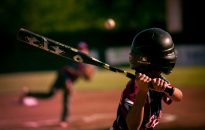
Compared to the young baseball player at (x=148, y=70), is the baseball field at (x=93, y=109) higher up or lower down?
higher up

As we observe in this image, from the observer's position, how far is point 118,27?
139 ft

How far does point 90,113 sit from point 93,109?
0.69 meters

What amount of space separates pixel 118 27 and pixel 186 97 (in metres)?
27.4

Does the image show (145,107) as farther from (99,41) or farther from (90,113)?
(99,41)

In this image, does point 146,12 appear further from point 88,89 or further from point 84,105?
point 84,105

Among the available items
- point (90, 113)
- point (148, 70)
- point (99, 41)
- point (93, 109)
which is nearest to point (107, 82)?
point (93, 109)

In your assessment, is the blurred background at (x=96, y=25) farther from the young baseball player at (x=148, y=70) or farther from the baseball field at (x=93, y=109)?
the young baseball player at (x=148, y=70)

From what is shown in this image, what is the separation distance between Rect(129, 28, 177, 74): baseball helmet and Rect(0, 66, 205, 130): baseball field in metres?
6.27

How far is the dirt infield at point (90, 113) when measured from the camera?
1107 centimetres

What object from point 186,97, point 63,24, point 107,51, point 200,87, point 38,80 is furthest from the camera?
point 63,24

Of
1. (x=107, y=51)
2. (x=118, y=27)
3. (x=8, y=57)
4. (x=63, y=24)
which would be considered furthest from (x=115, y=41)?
(x=63, y=24)

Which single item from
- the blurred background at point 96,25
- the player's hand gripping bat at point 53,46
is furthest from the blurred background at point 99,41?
the player's hand gripping bat at point 53,46

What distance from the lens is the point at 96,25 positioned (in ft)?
148

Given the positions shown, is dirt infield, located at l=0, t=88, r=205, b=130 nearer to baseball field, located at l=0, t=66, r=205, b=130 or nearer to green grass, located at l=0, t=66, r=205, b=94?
baseball field, located at l=0, t=66, r=205, b=130
